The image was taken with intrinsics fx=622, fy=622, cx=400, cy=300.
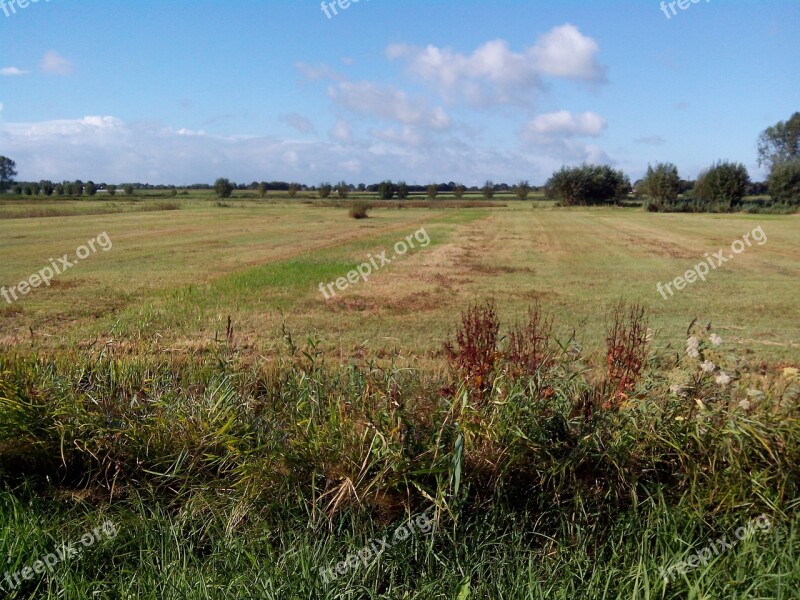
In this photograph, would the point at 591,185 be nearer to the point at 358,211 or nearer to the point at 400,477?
the point at 358,211

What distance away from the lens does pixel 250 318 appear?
11.1m

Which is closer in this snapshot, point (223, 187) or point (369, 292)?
point (369, 292)

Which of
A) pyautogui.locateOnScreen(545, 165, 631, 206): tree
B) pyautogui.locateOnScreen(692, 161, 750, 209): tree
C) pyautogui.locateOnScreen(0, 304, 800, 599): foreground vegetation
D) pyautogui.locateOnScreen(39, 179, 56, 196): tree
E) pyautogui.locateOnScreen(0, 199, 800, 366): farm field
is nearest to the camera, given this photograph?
pyautogui.locateOnScreen(0, 304, 800, 599): foreground vegetation

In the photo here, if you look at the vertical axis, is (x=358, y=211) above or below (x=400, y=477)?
above

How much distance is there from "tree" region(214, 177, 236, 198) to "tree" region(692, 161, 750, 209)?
6038 centimetres

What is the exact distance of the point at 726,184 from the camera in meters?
67.1

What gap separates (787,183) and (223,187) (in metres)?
68.3

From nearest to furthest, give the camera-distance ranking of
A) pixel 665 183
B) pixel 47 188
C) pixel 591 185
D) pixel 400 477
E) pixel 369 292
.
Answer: pixel 400 477
pixel 369 292
pixel 47 188
pixel 665 183
pixel 591 185

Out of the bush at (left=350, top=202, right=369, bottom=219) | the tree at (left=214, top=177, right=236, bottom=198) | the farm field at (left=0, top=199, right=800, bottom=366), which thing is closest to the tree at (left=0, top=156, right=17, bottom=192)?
the farm field at (left=0, top=199, right=800, bottom=366)

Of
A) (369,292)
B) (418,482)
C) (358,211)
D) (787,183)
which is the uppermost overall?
(787,183)

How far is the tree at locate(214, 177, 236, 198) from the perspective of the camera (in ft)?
283

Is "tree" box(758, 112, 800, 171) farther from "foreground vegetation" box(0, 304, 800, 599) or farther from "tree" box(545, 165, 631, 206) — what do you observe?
"foreground vegetation" box(0, 304, 800, 599)

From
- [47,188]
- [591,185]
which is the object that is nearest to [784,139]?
[591,185]

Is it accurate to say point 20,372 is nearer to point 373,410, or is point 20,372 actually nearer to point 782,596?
point 373,410
